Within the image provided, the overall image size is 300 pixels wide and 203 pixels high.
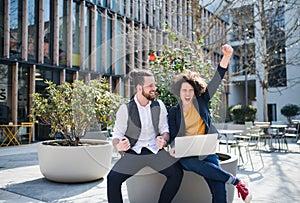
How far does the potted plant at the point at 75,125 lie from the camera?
456 centimetres

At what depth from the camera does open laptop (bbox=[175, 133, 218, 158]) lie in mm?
2635

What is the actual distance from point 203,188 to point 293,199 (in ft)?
5.51

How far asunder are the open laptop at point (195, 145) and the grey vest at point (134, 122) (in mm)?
244

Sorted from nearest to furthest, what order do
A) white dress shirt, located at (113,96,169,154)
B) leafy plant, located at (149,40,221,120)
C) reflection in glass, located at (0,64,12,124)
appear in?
white dress shirt, located at (113,96,169,154) → leafy plant, located at (149,40,221,120) → reflection in glass, located at (0,64,12,124)

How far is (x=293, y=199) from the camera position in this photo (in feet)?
12.7

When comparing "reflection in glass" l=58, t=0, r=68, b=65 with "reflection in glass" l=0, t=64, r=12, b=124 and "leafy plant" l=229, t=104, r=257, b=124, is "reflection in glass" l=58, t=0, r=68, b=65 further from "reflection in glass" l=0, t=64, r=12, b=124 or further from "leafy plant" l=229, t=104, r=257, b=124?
"leafy plant" l=229, t=104, r=257, b=124

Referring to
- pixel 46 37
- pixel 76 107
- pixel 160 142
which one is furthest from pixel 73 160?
pixel 46 37

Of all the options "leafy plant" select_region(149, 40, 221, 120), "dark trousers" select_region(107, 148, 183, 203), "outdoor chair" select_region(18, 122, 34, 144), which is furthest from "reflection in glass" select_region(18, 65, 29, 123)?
"dark trousers" select_region(107, 148, 183, 203)

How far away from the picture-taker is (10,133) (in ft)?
35.3

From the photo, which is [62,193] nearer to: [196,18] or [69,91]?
[69,91]

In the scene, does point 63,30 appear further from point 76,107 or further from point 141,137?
point 141,137

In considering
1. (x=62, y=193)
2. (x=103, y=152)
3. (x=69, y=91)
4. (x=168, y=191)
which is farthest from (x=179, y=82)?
(x=69, y=91)

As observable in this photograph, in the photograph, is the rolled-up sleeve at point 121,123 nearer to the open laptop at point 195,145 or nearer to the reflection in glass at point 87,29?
the open laptop at point 195,145

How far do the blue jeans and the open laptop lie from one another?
0.05 meters
